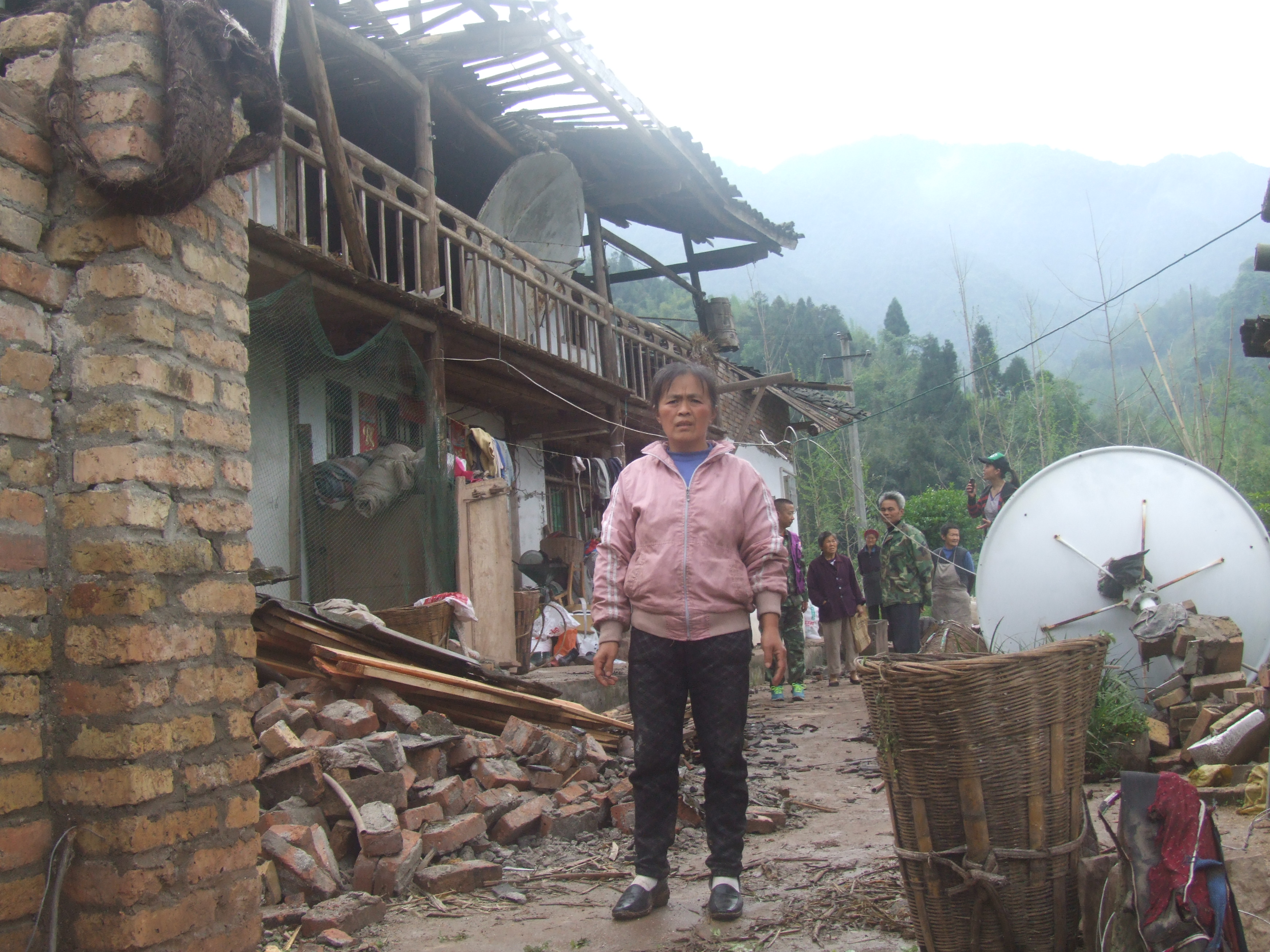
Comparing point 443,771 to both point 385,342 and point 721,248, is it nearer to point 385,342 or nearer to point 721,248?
point 385,342

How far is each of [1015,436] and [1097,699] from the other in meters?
35.8

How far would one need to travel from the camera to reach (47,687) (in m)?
2.21

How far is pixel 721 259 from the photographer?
14.8m

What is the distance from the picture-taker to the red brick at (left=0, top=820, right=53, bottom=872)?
2061mm

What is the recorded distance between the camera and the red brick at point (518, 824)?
3951 mm

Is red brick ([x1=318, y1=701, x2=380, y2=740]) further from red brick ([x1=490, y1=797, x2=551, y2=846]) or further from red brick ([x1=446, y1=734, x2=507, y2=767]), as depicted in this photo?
red brick ([x1=490, y1=797, x2=551, y2=846])

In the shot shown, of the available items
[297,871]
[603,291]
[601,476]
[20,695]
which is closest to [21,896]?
[20,695]

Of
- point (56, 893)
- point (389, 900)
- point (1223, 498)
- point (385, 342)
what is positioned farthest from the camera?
point (385, 342)

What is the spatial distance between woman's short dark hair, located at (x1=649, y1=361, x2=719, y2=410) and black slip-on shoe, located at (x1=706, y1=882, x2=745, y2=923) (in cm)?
150

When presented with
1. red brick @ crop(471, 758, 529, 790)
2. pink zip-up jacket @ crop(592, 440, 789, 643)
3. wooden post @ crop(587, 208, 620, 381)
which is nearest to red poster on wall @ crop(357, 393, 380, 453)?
wooden post @ crop(587, 208, 620, 381)

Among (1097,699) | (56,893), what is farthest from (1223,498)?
(56,893)

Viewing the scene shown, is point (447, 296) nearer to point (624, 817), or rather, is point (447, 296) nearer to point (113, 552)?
point (624, 817)

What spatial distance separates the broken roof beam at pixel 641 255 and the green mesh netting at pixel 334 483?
254 inches

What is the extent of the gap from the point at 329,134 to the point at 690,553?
15.7 feet
